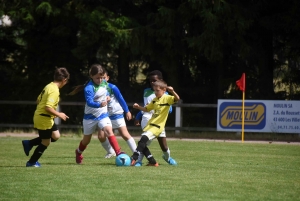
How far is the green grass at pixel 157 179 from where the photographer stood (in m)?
8.23

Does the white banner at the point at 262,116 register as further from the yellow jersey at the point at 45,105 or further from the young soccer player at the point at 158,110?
the yellow jersey at the point at 45,105

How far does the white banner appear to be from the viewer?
22.1 metres

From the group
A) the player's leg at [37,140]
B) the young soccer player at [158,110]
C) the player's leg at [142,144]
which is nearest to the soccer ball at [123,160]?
the young soccer player at [158,110]

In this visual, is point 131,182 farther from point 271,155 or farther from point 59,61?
point 59,61

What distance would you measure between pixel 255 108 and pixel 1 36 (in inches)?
505

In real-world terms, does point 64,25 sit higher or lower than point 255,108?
higher

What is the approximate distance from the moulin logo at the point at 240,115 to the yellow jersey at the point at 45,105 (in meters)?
12.1

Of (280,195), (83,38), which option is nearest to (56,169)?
(280,195)

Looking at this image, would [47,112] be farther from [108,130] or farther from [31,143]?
[108,130]

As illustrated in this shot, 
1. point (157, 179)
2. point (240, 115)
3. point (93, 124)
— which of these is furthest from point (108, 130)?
point (240, 115)

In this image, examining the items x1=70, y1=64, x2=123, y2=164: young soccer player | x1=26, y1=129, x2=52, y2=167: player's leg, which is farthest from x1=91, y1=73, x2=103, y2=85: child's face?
→ x1=26, y1=129, x2=52, y2=167: player's leg

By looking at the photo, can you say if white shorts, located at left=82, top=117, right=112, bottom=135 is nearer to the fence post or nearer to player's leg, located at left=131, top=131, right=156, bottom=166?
player's leg, located at left=131, top=131, right=156, bottom=166

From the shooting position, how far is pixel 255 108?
22.4m

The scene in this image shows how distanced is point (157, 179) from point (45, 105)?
2.66 meters
